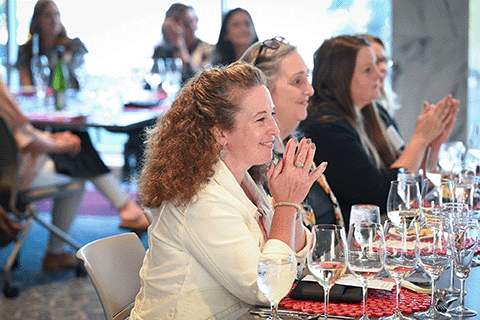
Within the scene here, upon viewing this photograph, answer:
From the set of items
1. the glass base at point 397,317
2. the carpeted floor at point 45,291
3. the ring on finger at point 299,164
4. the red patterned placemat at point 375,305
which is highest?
the ring on finger at point 299,164

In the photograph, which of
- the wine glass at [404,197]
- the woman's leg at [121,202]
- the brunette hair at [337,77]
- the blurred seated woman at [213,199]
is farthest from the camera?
the woman's leg at [121,202]

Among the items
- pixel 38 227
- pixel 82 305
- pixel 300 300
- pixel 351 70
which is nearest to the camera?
pixel 300 300

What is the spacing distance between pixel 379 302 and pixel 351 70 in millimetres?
1744

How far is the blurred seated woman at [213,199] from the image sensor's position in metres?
1.43

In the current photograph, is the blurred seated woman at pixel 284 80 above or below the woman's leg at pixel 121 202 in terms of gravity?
above

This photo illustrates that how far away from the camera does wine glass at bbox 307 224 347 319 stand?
3.96 feet

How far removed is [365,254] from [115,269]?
805 millimetres

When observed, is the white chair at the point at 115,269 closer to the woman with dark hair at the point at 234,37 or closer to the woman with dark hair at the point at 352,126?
the woman with dark hair at the point at 352,126

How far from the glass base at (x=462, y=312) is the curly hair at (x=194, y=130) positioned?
0.65m

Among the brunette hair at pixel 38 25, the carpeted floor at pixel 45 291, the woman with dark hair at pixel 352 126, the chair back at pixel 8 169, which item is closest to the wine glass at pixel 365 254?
the woman with dark hair at pixel 352 126

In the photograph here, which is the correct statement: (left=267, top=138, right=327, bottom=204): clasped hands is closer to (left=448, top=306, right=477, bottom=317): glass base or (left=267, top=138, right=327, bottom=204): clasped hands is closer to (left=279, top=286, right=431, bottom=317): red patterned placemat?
(left=279, top=286, right=431, bottom=317): red patterned placemat

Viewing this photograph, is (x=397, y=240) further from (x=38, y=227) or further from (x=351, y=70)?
(x=38, y=227)

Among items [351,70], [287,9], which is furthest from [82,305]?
[287,9]

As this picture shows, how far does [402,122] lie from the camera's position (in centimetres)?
615
